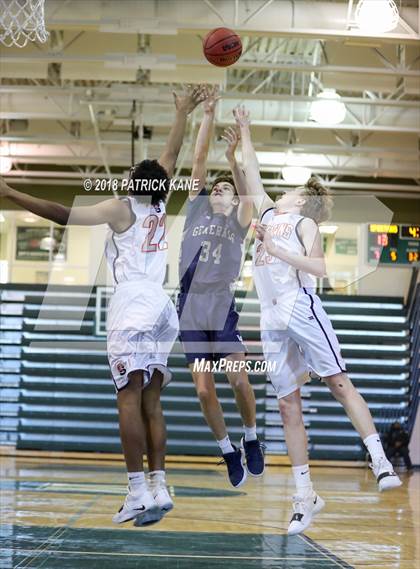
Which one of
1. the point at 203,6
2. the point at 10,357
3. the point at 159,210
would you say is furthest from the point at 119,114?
the point at 159,210

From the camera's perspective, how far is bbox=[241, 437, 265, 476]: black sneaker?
6441mm

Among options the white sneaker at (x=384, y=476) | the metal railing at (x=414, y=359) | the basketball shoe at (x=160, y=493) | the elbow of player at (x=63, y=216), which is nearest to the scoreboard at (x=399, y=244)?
the metal railing at (x=414, y=359)

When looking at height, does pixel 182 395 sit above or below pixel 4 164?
below

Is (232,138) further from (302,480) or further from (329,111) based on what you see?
(329,111)

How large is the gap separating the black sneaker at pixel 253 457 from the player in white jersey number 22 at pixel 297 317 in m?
0.40

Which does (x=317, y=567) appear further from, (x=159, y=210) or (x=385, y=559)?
(x=159, y=210)

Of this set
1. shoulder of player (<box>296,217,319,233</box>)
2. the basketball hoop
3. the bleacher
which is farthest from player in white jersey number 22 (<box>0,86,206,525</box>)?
the bleacher

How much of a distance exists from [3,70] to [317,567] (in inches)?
385

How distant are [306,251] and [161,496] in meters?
1.81

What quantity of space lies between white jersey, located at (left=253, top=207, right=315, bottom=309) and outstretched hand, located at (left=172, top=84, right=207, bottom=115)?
901 mm

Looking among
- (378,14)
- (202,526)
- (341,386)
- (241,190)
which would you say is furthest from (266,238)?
(378,14)

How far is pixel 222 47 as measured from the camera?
19.9 ft

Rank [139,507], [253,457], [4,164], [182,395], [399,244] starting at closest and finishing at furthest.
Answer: [139,507] < [253,457] < [399,244] < [182,395] < [4,164]

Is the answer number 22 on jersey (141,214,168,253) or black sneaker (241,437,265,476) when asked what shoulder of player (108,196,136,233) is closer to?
number 22 on jersey (141,214,168,253)
